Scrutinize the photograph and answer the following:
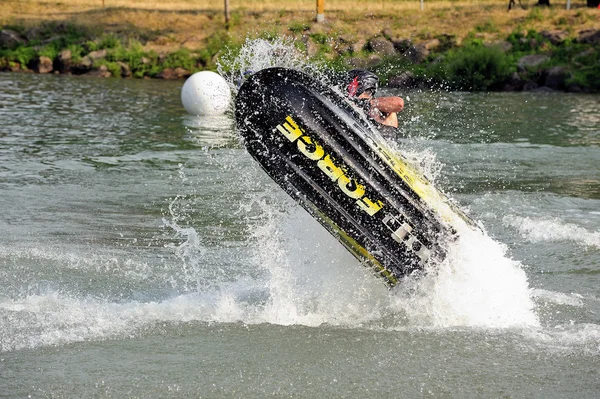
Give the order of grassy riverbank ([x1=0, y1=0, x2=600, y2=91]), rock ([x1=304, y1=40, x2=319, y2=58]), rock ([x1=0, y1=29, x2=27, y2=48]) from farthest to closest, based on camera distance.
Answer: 1. rock ([x1=0, y1=29, x2=27, y2=48])
2. rock ([x1=304, y1=40, x2=319, y2=58])
3. grassy riverbank ([x1=0, y1=0, x2=600, y2=91])

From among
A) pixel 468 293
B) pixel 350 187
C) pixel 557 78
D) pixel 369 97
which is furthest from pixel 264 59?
pixel 557 78

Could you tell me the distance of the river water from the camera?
18.0 feet

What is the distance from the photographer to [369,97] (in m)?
7.24

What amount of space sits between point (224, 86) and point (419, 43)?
43.8ft

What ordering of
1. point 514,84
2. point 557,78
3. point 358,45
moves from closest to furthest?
point 557,78, point 514,84, point 358,45

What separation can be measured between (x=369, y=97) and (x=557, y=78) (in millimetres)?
20878

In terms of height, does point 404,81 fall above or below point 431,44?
below

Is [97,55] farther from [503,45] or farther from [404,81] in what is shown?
[503,45]

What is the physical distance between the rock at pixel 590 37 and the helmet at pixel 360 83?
2410cm

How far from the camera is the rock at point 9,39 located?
32750 mm

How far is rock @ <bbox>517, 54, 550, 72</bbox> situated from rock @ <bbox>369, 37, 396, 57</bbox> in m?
4.01

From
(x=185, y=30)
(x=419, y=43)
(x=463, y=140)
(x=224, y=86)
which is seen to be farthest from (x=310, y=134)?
(x=185, y=30)

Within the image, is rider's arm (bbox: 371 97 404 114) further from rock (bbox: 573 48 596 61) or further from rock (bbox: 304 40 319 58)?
rock (bbox: 573 48 596 61)

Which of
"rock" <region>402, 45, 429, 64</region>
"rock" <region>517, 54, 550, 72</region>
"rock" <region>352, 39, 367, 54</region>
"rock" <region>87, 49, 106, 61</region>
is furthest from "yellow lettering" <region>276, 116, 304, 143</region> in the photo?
"rock" <region>87, 49, 106, 61</region>
